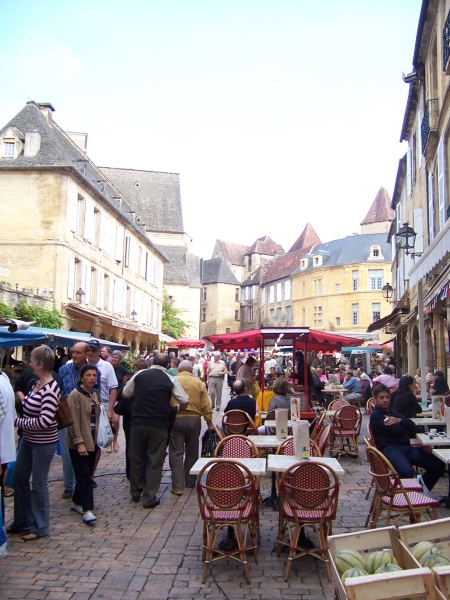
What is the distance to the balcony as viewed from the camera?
1316 cm

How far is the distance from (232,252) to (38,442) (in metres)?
86.2

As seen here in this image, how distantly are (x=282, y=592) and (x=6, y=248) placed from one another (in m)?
19.8

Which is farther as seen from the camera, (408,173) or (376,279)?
(376,279)

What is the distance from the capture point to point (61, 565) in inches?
177

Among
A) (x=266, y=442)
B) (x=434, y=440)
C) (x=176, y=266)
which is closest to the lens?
(x=434, y=440)

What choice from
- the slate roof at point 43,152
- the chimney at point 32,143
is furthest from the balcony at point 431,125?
the chimney at point 32,143

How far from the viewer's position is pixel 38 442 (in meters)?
5.03

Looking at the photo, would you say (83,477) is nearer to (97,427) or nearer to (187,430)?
(97,427)

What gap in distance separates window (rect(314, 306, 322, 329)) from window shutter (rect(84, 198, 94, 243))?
3329 centimetres

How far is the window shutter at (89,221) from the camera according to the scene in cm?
2366

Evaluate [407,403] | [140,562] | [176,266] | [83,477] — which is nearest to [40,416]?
[83,477]

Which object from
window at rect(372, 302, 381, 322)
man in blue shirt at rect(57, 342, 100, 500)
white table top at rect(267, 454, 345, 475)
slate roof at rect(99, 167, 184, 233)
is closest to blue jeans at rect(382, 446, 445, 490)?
white table top at rect(267, 454, 345, 475)

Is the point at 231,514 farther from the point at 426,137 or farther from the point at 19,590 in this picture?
the point at 426,137

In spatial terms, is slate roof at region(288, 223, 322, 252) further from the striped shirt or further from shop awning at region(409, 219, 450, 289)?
the striped shirt
